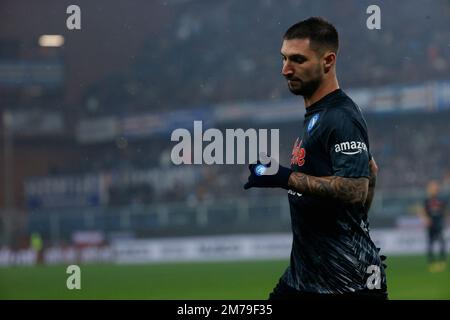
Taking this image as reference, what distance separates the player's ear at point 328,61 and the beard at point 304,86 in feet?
0.21

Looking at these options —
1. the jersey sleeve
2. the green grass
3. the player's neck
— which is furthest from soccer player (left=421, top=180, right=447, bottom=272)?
the jersey sleeve

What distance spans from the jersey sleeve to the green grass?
17.6ft

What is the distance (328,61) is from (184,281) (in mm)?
10012


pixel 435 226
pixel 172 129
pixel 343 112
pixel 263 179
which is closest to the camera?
pixel 263 179

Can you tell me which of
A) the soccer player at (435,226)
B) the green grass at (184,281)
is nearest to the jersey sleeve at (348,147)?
the green grass at (184,281)

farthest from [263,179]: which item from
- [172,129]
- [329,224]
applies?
[172,129]

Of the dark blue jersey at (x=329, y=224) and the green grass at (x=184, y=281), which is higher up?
the dark blue jersey at (x=329, y=224)

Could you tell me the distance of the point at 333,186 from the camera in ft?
12.7

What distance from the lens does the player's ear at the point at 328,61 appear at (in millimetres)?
4141

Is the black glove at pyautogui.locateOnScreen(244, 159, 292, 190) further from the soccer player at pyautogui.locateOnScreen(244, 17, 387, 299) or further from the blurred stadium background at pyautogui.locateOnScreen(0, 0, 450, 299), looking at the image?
the blurred stadium background at pyautogui.locateOnScreen(0, 0, 450, 299)

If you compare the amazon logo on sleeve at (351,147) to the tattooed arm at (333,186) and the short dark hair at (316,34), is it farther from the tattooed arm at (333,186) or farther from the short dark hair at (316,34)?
the short dark hair at (316,34)

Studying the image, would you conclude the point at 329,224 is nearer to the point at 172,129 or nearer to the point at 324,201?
the point at 324,201

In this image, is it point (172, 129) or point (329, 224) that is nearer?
point (329, 224)
